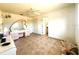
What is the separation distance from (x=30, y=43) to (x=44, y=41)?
0.82 ft

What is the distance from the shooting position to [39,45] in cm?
126

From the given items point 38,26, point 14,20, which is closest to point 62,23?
point 38,26

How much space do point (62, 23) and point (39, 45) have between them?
531mm

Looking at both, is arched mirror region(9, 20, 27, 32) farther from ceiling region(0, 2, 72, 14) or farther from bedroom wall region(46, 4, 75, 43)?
bedroom wall region(46, 4, 75, 43)

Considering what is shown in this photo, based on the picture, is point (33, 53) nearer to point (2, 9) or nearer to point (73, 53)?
point (73, 53)

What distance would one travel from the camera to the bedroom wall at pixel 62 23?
1167mm

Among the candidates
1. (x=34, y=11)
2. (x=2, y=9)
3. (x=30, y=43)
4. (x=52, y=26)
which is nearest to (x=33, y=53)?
(x=30, y=43)

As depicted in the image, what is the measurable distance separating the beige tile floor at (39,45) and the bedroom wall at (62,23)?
0.11 m

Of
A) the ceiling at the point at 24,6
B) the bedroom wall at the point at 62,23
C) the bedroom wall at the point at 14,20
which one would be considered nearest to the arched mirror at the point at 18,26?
the bedroom wall at the point at 14,20

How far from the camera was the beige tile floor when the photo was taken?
1168 millimetres

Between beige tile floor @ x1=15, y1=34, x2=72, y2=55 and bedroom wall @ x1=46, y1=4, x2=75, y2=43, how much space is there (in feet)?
0.37

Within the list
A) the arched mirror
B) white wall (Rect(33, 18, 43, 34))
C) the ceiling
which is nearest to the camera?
the ceiling

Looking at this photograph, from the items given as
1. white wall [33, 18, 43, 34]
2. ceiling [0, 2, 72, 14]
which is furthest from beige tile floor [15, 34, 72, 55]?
ceiling [0, 2, 72, 14]

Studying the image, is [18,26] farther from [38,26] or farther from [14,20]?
[38,26]
